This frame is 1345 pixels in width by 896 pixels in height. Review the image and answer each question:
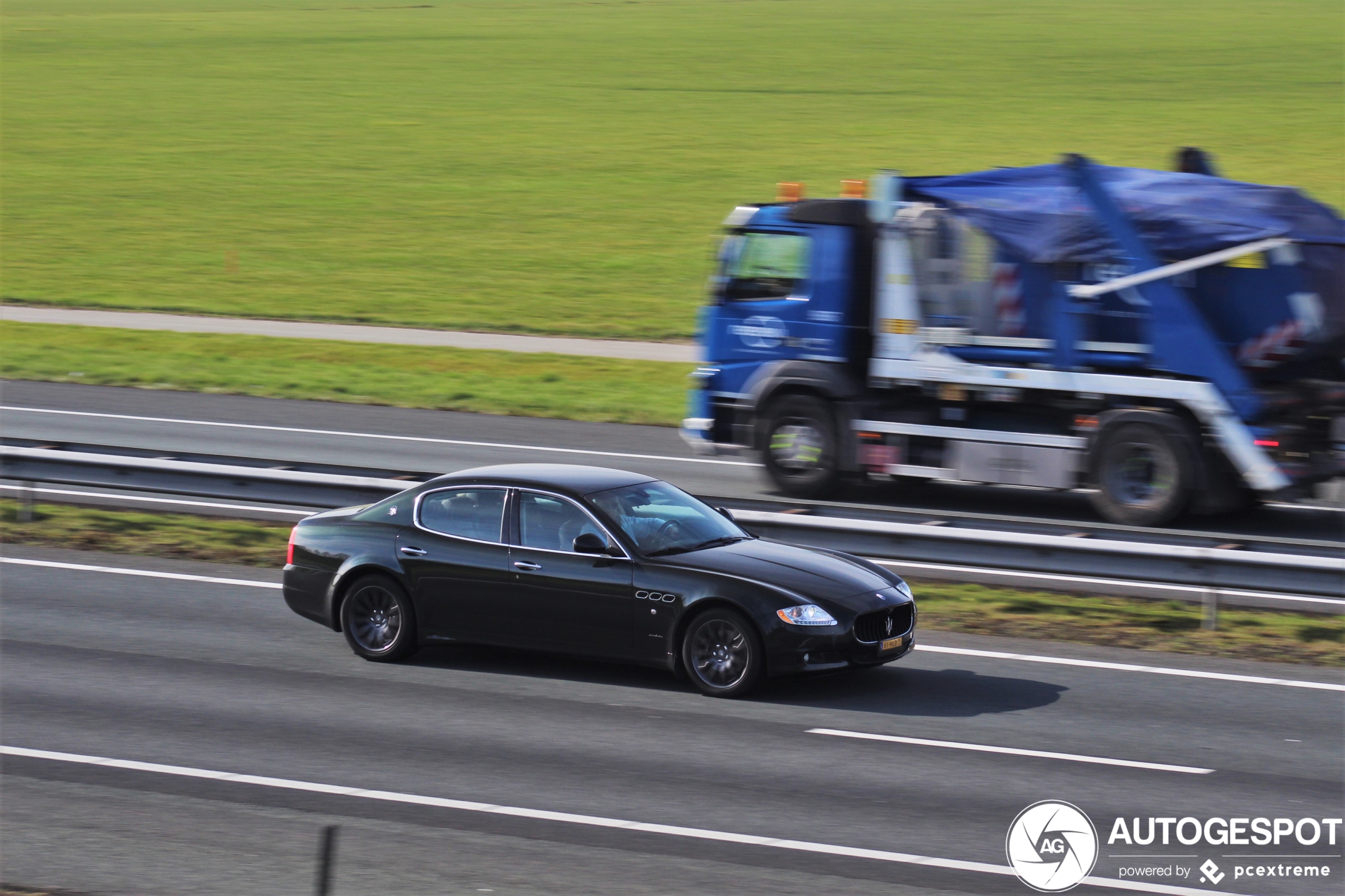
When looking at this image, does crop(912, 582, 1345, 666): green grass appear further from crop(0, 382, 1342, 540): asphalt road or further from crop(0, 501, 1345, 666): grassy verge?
crop(0, 382, 1342, 540): asphalt road

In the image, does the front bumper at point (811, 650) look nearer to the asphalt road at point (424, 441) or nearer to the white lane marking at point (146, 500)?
the asphalt road at point (424, 441)

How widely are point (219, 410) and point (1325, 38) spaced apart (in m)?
62.7

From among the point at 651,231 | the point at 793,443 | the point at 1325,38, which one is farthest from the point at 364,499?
the point at 1325,38

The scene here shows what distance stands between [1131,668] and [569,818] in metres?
4.78

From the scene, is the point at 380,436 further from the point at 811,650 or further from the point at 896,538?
the point at 811,650

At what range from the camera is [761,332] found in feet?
57.5

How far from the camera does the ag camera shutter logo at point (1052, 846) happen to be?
7.28 meters

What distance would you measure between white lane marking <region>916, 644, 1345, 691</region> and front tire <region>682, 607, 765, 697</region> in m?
1.93

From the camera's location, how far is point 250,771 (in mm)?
8586

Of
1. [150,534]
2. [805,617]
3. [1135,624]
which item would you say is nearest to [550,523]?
[805,617]

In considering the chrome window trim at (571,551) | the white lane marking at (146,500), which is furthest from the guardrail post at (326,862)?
the white lane marking at (146,500)

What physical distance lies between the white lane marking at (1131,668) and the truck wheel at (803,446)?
579 cm

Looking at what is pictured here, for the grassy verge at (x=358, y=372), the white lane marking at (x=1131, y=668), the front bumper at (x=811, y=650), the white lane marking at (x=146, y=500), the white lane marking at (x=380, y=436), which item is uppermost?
the grassy verge at (x=358, y=372)

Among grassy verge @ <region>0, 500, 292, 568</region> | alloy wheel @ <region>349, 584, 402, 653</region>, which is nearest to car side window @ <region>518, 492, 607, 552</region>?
alloy wheel @ <region>349, 584, 402, 653</region>
